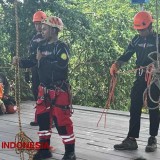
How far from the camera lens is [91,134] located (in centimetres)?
554

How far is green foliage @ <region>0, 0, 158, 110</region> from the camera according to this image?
27.4 ft

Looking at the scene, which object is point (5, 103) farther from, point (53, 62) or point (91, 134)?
point (53, 62)

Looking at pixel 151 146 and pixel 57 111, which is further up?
pixel 57 111

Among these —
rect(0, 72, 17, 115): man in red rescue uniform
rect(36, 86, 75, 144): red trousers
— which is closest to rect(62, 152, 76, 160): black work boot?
rect(36, 86, 75, 144): red trousers

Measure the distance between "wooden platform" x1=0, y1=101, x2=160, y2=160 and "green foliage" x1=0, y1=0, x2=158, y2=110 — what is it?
1736 mm

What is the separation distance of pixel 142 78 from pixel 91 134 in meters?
1.35

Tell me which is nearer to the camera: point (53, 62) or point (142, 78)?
point (53, 62)

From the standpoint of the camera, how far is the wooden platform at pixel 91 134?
4516 mm

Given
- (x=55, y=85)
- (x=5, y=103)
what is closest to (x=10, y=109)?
Result: (x=5, y=103)

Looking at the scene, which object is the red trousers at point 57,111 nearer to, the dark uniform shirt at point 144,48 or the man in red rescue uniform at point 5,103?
the dark uniform shirt at point 144,48

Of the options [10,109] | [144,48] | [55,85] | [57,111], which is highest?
[144,48]

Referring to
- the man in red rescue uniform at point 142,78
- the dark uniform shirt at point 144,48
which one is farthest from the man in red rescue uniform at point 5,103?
the dark uniform shirt at point 144,48

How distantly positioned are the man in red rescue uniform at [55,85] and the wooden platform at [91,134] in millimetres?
450

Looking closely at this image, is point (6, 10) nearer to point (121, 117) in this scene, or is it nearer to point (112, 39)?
point (112, 39)
